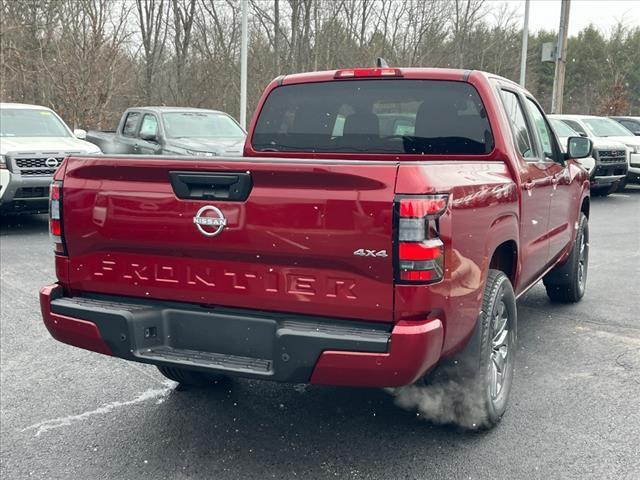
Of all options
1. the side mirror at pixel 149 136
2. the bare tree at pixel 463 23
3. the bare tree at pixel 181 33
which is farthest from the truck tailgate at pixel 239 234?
the bare tree at pixel 463 23

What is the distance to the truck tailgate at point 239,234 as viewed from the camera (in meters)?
2.83

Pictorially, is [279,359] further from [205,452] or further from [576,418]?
[576,418]

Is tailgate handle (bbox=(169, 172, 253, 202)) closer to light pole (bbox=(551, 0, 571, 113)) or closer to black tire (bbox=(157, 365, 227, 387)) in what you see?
A: black tire (bbox=(157, 365, 227, 387))

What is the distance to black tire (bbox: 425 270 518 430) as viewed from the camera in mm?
3355

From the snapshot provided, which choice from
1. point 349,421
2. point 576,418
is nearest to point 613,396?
point 576,418

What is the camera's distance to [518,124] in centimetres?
453

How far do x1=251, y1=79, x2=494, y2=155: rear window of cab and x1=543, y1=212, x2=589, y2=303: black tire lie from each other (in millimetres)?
2296

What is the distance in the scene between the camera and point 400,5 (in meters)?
36.4

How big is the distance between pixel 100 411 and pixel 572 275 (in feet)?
13.2

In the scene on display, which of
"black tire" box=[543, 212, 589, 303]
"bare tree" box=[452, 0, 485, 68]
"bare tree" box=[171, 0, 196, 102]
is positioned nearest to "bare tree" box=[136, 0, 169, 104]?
"bare tree" box=[171, 0, 196, 102]

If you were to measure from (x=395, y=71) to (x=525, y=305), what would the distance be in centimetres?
Result: 289

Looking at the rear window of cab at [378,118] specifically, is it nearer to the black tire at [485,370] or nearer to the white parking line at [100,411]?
the black tire at [485,370]

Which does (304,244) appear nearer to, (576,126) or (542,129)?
(542,129)

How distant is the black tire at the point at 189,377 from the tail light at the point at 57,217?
1.00 m
